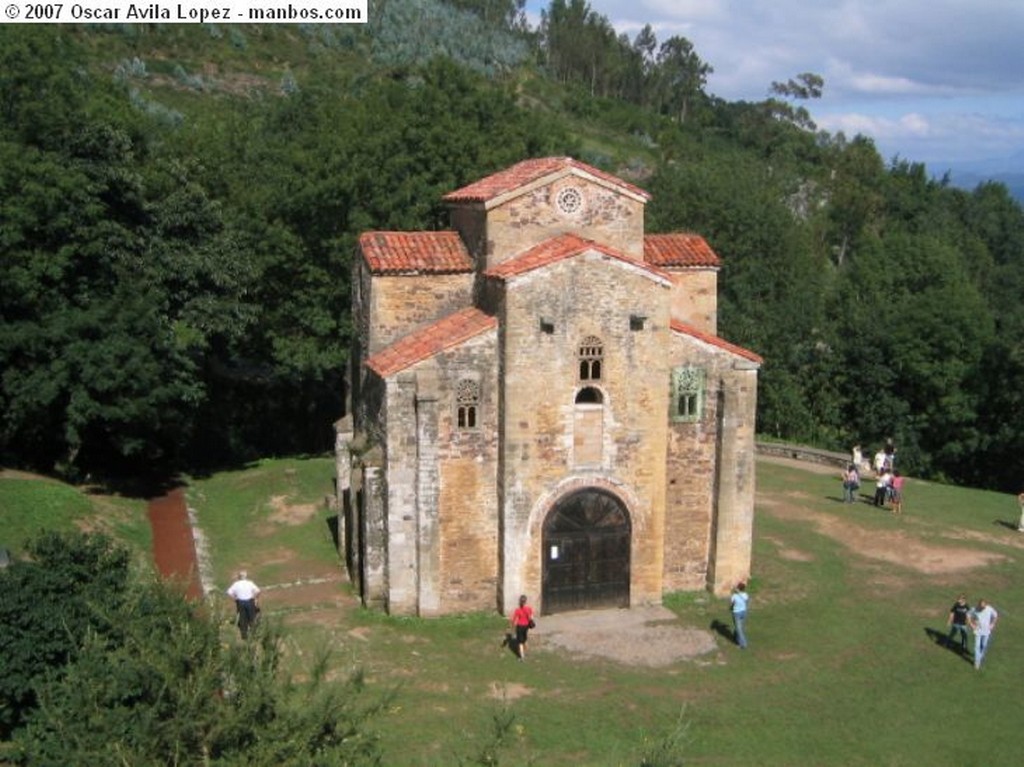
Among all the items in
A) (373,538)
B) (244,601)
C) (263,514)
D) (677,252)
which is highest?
(677,252)

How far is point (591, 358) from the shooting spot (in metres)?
22.4

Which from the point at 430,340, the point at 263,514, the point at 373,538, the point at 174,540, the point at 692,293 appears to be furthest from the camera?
the point at 263,514

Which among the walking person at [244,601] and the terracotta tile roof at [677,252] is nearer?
the walking person at [244,601]

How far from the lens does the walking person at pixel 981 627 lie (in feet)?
67.6

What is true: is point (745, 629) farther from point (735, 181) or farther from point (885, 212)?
point (885, 212)

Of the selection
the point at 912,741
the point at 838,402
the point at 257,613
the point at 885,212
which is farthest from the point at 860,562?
the point at 885,212

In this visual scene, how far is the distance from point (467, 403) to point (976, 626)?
11.8 meters

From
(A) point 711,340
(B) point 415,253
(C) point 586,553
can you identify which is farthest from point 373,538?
(A) point 711,340

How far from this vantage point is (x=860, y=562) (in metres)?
27.5

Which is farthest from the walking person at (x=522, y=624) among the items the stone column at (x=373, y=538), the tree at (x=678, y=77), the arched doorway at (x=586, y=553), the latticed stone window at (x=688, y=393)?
the tree at (x=678, y=77)

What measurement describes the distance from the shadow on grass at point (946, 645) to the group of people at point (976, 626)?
22 mm

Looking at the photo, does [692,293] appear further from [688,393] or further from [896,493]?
[896,493]

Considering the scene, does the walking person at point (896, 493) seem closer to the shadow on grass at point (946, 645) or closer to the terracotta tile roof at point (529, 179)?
the shadow on grass at point (946, 645)

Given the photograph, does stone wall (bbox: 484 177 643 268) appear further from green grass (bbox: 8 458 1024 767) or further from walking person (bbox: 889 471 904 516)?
walking person (bbox: 889 471 904 516)
